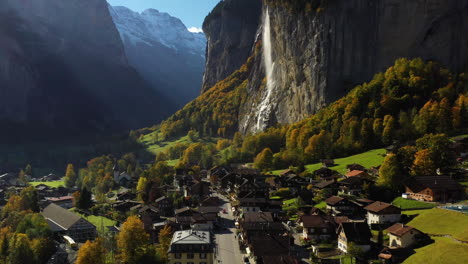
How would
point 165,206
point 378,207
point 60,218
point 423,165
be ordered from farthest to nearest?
point 165,206 → point 60,218 → point 423,165 → point 378,207

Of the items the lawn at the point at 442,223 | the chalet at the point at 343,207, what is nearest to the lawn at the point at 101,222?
the chalet at the point at 343,207

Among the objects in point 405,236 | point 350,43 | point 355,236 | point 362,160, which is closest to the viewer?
point 405,236

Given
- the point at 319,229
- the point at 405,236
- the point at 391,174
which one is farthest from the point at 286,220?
the point at 405,236

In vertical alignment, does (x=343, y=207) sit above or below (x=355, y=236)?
above

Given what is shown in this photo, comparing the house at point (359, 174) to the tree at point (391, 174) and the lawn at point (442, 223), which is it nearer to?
→ the tree at point (391, 174)

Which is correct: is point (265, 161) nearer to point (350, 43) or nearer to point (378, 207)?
point (350, 43)

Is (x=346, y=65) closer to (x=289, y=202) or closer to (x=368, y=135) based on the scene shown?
(x=368, y=135)

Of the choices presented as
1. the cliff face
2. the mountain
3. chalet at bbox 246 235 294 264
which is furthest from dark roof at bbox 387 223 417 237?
the cliff face

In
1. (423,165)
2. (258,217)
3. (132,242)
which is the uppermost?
(423,165)

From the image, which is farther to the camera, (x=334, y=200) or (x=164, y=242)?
(x=334, y=200)
